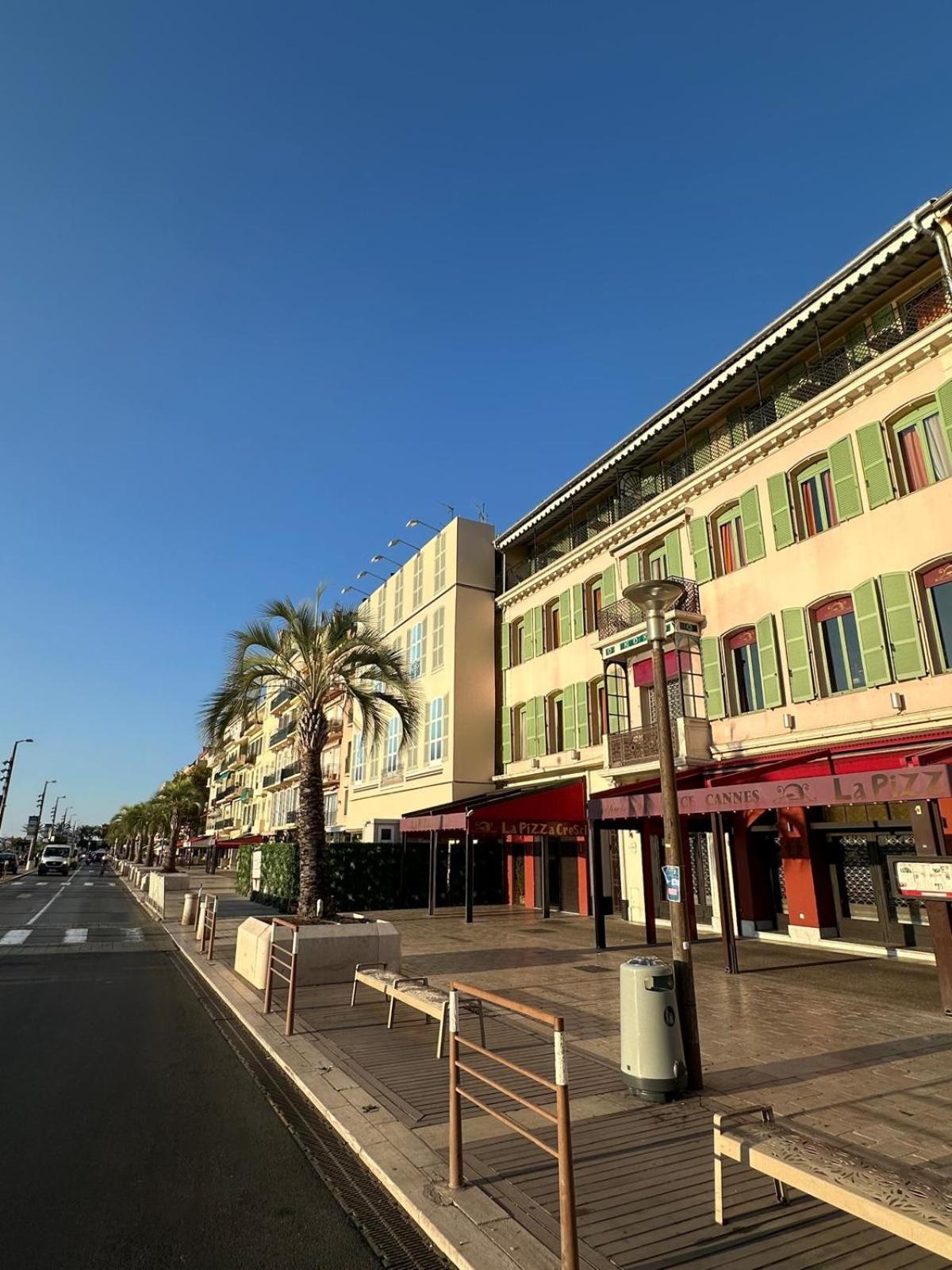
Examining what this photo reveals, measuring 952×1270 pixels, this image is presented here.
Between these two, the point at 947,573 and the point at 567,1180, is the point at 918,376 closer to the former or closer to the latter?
the point at 947,573

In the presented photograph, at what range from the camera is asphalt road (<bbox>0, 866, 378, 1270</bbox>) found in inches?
145

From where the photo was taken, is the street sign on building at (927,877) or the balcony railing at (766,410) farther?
the balcony railing at (766,410)

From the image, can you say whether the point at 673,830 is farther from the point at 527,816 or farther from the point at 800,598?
the point at 527,816

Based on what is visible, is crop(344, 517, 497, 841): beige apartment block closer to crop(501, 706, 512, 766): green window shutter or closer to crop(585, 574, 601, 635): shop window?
crop(501, 706, 512, 766): green window shutter

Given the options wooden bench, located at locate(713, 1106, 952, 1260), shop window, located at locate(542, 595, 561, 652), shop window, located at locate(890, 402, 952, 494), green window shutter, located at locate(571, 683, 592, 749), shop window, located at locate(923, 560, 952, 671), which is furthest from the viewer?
shop window, located at locate(542, 595, 561, 652)

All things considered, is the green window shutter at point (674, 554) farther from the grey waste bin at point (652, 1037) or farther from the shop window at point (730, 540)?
the grey waste bin at point (652, 1037)

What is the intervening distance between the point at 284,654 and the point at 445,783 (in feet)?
38.6

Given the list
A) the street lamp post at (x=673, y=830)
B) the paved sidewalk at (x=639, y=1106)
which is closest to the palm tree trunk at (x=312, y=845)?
the paved sidewalk at (x=639, y=1106)

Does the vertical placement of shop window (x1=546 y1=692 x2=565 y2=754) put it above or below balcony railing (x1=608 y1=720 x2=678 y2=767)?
above

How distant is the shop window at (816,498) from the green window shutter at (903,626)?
2.11 meters

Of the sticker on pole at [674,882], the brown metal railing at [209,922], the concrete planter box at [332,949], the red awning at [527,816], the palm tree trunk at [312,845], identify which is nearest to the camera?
the sticker on pole at [674,882]

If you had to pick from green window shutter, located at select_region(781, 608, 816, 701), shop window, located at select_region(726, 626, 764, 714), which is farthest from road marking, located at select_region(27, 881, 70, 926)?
green window shutter, located at select_region(781, 608, 816, 701)

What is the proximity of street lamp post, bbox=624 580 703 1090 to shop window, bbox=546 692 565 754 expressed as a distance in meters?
16.7

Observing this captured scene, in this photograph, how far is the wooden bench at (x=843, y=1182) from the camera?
9.17 feet
